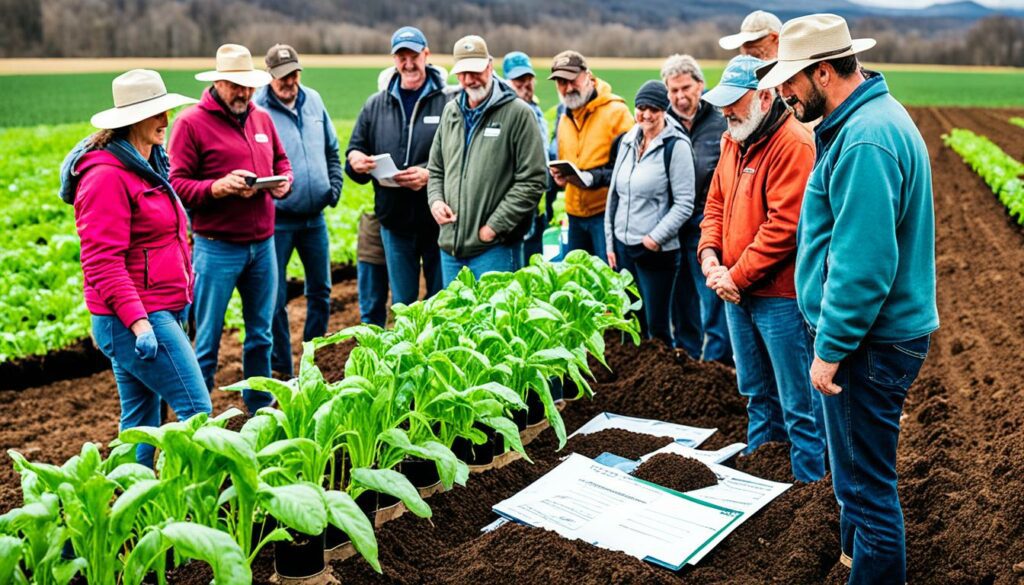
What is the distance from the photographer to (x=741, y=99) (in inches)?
154

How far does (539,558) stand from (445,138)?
3.32 m

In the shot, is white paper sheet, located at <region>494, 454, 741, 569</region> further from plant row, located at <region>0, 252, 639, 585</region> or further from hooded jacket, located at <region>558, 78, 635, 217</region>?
hooded jacket, located at <region>558, 78, 635, 217</region>

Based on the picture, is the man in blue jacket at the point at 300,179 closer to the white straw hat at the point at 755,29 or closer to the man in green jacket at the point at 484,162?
the man in green jacket at the point at 484,162

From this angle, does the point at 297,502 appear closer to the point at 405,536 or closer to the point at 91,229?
the point at 405,536

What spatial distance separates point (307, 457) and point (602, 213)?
406 centimetres

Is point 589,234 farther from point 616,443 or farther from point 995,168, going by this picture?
point 995,168

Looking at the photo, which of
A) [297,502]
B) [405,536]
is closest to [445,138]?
[405,536]

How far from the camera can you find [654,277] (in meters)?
5.79

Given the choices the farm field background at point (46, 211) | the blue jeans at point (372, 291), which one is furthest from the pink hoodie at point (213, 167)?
the farm field background at point (46, 211)

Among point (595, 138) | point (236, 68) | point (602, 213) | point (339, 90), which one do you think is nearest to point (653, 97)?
point (595, 138)

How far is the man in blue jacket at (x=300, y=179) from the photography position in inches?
229

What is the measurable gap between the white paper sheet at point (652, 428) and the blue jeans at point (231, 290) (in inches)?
76.9

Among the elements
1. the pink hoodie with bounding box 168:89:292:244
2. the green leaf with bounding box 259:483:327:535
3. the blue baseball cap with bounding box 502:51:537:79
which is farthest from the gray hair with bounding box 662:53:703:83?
the green leaf with bounding box 259:483:327:535

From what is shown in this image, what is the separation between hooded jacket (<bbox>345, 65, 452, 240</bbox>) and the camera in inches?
235
